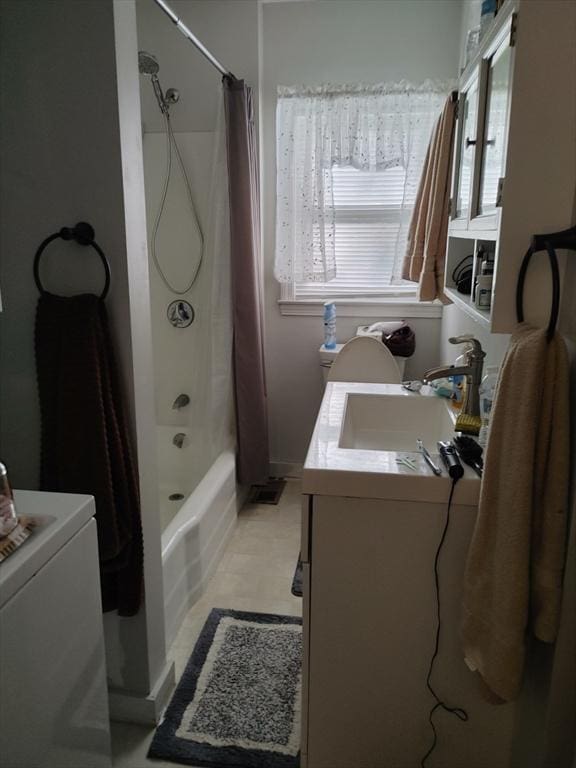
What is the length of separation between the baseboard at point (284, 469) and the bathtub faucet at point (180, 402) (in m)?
0.71

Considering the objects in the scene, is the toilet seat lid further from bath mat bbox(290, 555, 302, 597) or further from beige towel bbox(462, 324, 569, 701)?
beige towel bbox(462, 324, 569, 701)

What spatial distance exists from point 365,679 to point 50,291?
4.22 feet

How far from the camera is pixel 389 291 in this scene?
3.06m

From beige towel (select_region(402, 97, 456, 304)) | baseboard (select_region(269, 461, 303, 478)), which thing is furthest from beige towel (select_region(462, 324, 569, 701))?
baseboard (select_region(269, 461, 303, 478))

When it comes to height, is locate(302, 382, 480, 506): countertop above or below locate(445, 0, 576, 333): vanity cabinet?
below

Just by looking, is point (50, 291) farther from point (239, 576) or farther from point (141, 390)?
point (239, 576)

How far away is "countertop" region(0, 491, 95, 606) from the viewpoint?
92cm

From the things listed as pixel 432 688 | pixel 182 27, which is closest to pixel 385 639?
pixel 432 688

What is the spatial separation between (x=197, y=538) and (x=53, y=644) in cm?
117

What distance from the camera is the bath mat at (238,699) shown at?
5.13 feet

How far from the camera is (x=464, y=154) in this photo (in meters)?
1.61

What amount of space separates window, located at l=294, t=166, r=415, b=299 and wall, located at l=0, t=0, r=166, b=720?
1724 mm

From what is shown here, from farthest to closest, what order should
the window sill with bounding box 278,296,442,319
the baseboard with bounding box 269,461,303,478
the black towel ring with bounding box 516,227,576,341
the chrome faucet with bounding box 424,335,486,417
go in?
the baseboard with bounding box 269,461,303,478 → the window sill with bounding box 278,296,442,319 → the chrome faucet with bounding box 424,335,486,417 → the black towel ring with bounding box 516,227,576,341

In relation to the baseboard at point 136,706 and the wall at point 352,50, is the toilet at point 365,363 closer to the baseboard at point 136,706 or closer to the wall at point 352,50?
the wall at point 352,50
